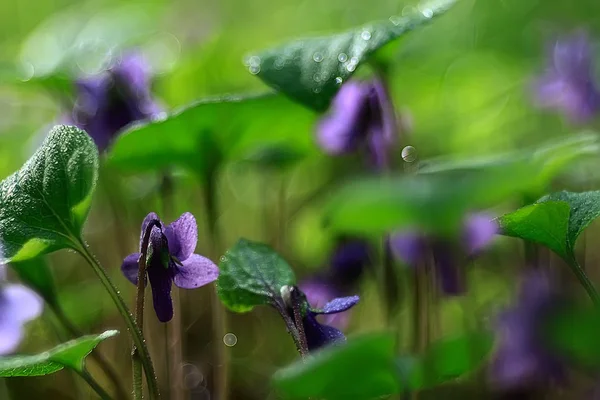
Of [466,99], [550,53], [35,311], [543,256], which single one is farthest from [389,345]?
[466,99]

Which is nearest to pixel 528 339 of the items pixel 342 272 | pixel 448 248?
pixel 448 248

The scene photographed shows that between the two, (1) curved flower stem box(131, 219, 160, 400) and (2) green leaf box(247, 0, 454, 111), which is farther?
(2) green leaf box(247, 0, 454, 111)

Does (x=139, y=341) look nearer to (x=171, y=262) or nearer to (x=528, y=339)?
(x=171, y=262)

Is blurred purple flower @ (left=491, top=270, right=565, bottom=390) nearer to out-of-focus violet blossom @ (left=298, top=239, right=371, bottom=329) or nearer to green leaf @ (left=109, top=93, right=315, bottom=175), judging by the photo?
out-of-focus violet blossom @ (left=298, top=239, right=371, bottom=329)

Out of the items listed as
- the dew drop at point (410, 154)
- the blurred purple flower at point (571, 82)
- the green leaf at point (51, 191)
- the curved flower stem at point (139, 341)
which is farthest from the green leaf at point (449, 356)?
the blurred purple flower at point (571, 82)

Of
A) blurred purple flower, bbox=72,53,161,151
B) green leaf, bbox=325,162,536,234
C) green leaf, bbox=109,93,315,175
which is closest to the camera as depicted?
green leaf, bbox=325,162,536,234

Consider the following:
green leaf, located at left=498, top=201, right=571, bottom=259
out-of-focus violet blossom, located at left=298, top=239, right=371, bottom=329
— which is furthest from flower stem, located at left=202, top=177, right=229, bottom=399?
green leaf, located at left=498, top=201, right=571, bottom=259

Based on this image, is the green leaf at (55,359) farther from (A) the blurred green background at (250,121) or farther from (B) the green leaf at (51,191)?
(A) the blurred green background at (250,121)

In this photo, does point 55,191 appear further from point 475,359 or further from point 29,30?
point 29,30
